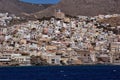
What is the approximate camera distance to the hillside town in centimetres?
13238

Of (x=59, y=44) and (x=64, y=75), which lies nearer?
(x=64, y=75)

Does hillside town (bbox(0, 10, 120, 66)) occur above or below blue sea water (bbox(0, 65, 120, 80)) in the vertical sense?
above

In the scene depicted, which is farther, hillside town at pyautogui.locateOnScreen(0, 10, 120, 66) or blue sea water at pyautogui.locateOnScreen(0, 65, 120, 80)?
hillside town at pyautogui.locateOnScreen(0, 10, 120, 66)

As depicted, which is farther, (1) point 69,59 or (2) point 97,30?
(2) point 97,30

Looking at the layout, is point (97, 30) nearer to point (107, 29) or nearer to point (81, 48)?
point (107, 29)

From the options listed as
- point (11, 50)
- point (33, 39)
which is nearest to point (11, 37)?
point (33, 39)

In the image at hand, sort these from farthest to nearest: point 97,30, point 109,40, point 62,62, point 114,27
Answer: point 114,27 → point 97,30 → point 109,40 → point 62,62

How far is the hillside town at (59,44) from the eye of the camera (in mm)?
132375

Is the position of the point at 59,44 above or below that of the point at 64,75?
above

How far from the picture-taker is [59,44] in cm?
14412

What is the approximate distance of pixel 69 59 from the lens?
442 ft

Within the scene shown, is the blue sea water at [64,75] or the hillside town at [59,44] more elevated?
the hillside town at [59,44]

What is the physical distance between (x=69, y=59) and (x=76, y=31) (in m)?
22.4

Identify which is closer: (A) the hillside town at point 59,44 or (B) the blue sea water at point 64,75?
(B) the blue sea water at point 64,75
